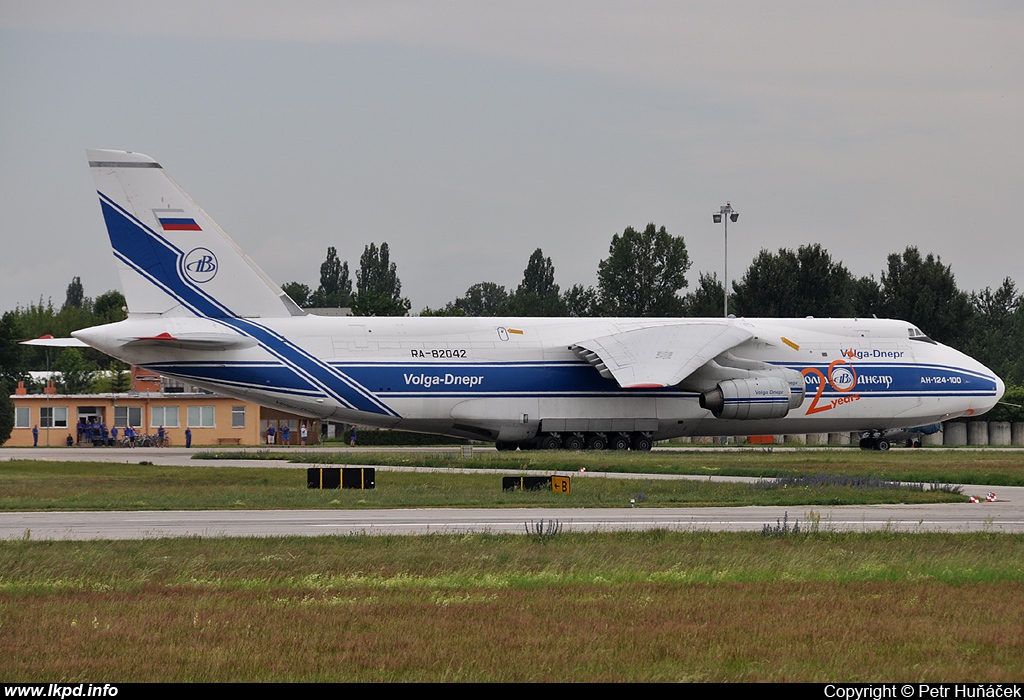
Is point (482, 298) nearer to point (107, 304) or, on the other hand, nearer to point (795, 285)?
point (107, 304)

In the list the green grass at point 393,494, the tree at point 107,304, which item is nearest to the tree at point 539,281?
the tree at point 107,304

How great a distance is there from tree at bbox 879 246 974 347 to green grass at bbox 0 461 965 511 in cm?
6062

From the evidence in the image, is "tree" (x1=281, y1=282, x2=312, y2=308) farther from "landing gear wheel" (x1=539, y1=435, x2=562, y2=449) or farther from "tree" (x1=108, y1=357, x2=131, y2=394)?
"landing gear wheel" (x1=539, y1=435, x2=562, y2=449)

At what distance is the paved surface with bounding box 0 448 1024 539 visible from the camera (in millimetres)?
18484

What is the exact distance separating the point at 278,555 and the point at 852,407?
111 ft

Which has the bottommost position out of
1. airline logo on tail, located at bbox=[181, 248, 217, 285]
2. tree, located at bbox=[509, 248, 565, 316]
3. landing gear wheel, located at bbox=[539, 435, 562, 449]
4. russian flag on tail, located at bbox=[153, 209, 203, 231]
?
landing gear wheel, located at bbox=[539, 435, 562, 449]

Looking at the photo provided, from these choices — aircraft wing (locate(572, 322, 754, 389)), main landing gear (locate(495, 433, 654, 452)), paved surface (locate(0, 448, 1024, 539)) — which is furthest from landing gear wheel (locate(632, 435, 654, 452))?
paved surface (locate(0, 448, 1024, 539))

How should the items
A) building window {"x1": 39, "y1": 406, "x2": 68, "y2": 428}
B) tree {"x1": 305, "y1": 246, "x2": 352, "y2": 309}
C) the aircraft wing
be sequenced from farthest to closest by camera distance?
tree {"x1": 305, "y1": 246, "x2": 352, "y2": 309}, building window {"x1": 39, "y1": 406, "x2": 68, "y2": 428}, the aircraft wing

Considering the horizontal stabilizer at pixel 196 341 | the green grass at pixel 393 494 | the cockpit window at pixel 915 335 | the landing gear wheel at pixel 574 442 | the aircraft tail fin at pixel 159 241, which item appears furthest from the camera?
the cockpit window at pixel 915 335

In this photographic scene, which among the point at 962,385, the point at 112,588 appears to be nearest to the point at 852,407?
the point at 962,385

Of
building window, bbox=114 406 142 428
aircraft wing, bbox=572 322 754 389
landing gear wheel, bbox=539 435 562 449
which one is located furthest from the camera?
building window, bbox=114 406 142 428

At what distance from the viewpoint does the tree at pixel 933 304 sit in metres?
84.4

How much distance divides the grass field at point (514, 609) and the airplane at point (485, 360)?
76.7 ft

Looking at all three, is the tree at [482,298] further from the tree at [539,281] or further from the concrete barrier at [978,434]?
the concrete barrier at [978,434]
